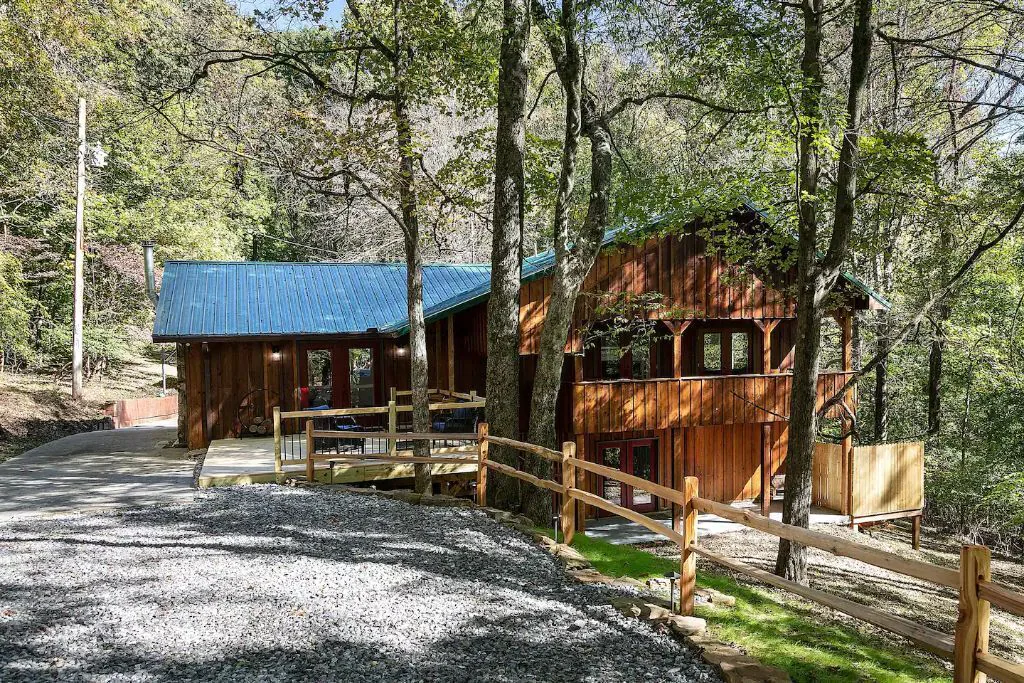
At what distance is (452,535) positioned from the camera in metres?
8.08

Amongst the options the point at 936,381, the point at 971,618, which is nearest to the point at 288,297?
the point at 971,618

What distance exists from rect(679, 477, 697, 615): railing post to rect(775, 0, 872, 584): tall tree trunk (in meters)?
6.06

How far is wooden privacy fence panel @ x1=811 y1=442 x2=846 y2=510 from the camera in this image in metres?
16.3

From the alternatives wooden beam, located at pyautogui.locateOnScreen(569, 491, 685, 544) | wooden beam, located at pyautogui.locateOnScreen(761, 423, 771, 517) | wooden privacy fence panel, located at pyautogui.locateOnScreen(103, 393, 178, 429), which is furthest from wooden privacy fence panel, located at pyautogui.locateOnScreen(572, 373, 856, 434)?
wooden privacy fence panel, located at pyautogui.locateOnScreen(103, 393, 178, 429)

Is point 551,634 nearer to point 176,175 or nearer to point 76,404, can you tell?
point 76,404

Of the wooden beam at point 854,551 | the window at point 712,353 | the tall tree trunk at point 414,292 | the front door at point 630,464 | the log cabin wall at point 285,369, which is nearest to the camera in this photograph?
the wooden beam at point 854,551

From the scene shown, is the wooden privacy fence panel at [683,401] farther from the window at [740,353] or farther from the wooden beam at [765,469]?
the window at [740,353]

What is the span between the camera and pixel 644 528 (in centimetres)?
1599

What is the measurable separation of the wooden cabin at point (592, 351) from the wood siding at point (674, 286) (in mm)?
31

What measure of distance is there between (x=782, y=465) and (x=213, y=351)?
1508cm

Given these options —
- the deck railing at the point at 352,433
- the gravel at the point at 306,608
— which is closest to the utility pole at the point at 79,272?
the deck railing at the point at 352,433

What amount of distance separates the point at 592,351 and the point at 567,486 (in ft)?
33.1

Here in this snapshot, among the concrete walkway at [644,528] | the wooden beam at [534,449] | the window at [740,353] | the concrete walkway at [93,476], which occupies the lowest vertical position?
the concrete walkway at [644,528]

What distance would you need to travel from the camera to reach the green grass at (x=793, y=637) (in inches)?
210
